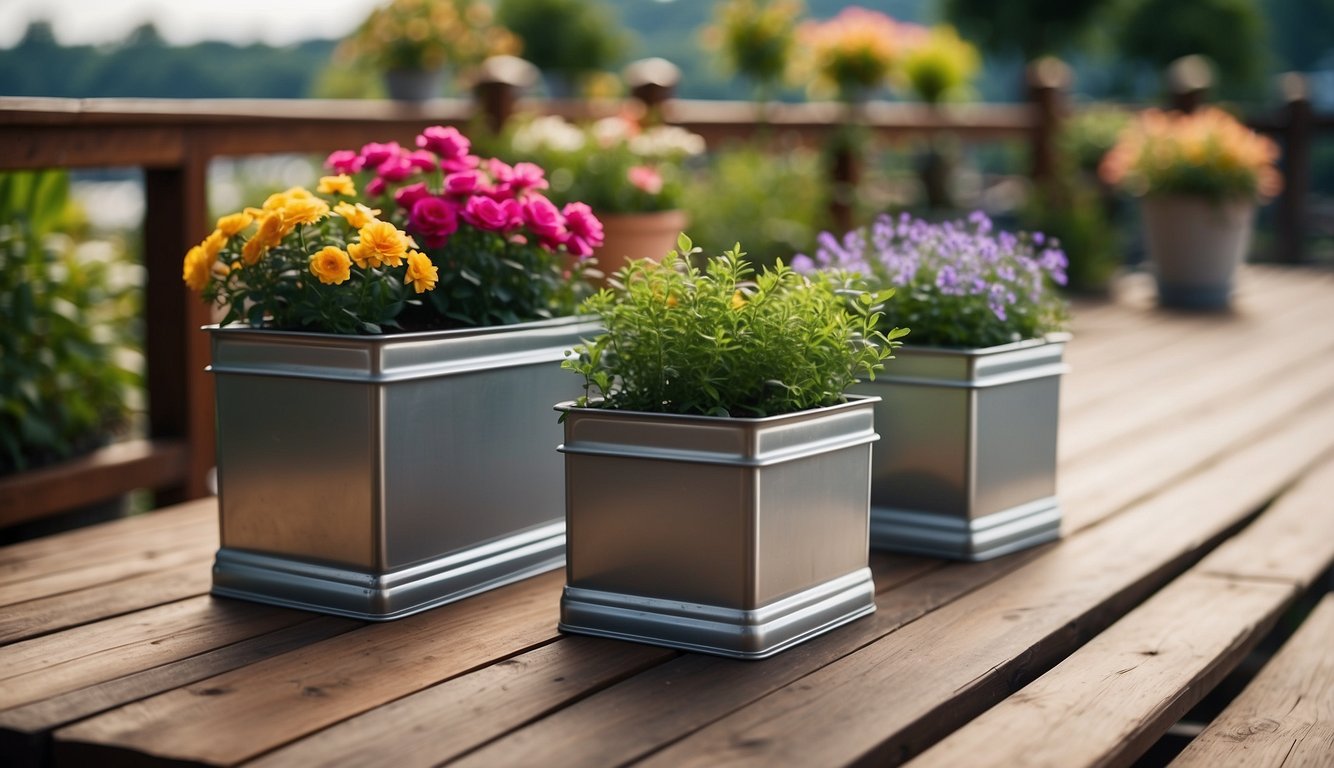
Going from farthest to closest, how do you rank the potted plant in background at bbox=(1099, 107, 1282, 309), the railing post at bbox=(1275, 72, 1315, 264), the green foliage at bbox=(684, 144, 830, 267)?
the railing post at bbox=(1275, 72, 1315, 264), the potted plant in background at bbox=(1099, 107, 1282, 309), the green foliage at bbox=(684, 144, 830, 267)

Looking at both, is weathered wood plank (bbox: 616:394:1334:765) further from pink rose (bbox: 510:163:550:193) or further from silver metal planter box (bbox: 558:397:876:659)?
pink rose (bbox: 510:163:550:193)

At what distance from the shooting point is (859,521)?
213cm

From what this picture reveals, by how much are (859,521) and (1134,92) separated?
46903 mm

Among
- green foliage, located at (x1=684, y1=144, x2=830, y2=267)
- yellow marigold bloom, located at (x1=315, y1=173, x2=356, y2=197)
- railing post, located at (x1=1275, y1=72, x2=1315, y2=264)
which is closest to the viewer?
yellow marigold bloom, located at (x1=315, y1=173, x2=356, y2=197)

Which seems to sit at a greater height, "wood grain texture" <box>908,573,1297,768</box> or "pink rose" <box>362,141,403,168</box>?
"pink rose" <box>362,141,403,168</box>

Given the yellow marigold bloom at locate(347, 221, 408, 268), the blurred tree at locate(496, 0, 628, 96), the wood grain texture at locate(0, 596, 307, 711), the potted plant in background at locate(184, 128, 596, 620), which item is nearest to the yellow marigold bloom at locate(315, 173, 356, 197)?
the potted plant in background at locate(184, 128, 596, 620)

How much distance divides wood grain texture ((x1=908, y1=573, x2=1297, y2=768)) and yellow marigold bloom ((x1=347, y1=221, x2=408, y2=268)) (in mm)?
1039

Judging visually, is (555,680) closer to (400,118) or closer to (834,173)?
(400,118)

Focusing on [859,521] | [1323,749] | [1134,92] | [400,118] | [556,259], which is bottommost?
[1323,749]

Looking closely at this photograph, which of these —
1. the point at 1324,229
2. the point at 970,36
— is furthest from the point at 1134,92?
→ the point at 1324,229

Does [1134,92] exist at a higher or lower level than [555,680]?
higher

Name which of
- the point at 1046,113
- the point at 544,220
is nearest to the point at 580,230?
the point at 544,220

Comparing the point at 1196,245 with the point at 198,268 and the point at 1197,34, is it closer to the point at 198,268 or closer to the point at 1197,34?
the point at 198,268

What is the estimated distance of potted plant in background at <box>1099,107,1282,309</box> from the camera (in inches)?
259
